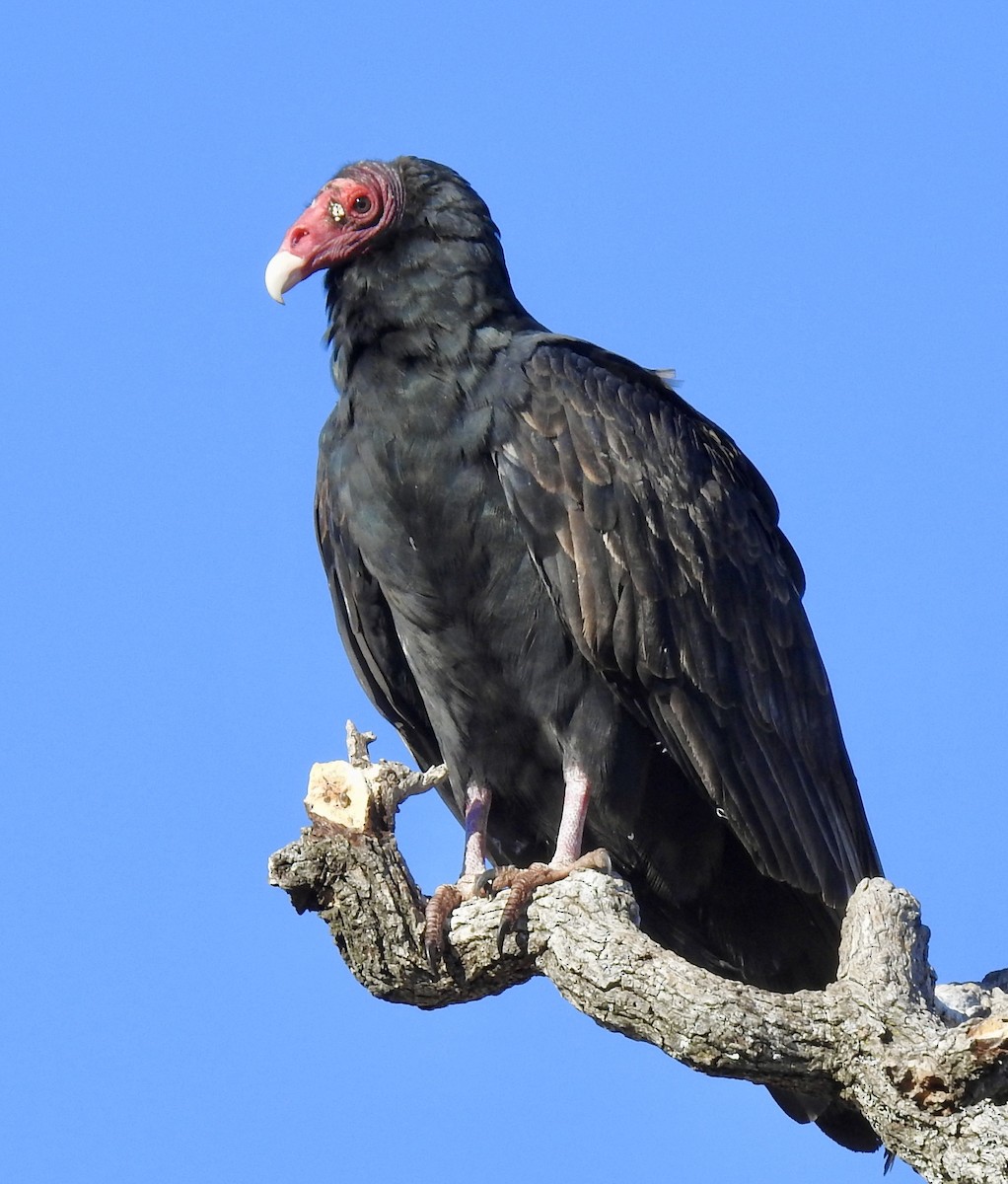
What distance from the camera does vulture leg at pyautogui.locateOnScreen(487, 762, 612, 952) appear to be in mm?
4785

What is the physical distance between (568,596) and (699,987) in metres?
1.36

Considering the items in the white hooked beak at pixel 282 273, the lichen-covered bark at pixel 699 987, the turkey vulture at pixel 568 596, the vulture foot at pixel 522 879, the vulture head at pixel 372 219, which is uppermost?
the vulture head at pixel 372 219

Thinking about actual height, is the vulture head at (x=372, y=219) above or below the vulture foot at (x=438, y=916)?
above

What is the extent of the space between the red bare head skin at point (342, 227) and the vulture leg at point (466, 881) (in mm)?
1661

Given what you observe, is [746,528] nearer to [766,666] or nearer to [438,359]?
[766,666]

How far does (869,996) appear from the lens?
14.1ft

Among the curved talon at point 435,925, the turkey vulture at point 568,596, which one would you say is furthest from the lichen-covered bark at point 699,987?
the turkey vulture at point 568,596

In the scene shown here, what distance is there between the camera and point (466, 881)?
5.19 metres

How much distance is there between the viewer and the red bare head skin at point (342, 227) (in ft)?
18.8

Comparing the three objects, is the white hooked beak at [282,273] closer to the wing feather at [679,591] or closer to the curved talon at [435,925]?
the wing feather at [679,591]

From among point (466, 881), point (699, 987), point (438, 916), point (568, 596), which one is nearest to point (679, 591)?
point (568, 596)

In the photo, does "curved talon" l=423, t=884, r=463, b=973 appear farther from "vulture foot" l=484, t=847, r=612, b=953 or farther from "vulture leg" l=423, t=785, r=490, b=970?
"vulture foot" l=484, t=847, r=612, b=953

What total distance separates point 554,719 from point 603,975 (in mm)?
1167

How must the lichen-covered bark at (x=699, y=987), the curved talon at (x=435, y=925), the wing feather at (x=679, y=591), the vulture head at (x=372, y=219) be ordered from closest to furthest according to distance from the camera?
the lichen-covered bark at (x=699, y=987) → the curved talon at (x=435, y=925) → the wing feather at (x=679, y=591) → the vulture head at (x=372, y=219)
